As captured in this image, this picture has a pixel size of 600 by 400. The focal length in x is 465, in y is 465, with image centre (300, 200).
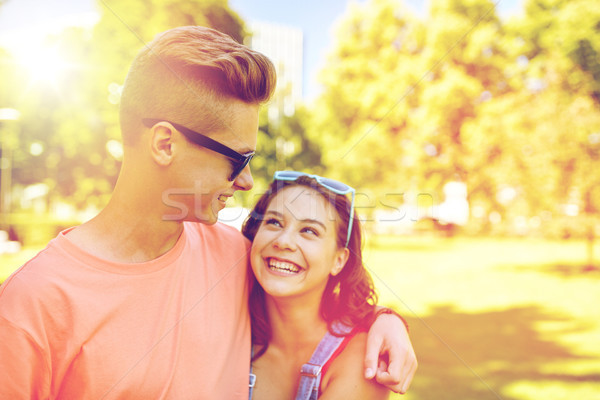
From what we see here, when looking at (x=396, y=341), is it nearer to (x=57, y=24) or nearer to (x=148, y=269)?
(x=148, y=269)

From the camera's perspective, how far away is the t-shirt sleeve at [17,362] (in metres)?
1.40

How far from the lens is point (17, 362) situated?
1409mm

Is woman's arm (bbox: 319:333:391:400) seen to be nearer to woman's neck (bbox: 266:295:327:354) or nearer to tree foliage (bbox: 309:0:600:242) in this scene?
woman's neck (bbox: 266:295:327:354)

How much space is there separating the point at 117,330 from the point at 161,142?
2.40ft

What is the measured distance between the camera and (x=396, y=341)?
2.12 m

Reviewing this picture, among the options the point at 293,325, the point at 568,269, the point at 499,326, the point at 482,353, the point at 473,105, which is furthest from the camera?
the point at 473,105

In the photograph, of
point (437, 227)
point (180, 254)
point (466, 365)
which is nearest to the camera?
point (180, 254)

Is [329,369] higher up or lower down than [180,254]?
lower down

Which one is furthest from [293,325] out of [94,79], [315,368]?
[94,79]

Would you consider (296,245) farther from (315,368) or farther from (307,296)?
(315,368)

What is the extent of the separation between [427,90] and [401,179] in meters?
4.16

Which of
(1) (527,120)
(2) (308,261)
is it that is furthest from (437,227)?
(2) (308,261)

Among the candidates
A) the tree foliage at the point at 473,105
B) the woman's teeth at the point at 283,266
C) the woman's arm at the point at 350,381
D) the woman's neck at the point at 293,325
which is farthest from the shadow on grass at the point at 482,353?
the tree foliage at the point at 473,105

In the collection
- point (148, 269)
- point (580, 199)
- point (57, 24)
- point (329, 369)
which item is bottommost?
point (329, 369)
